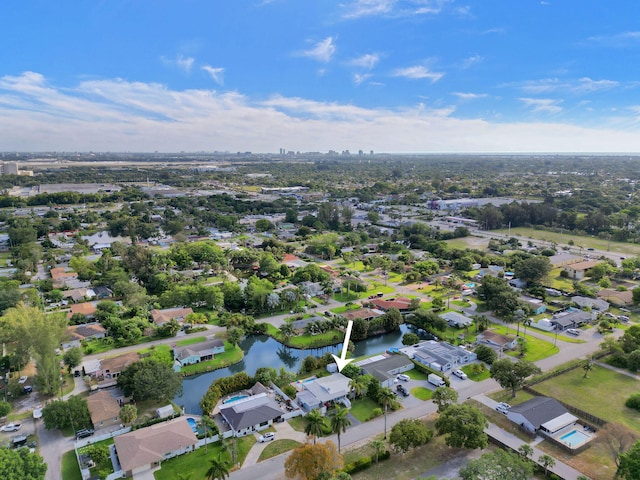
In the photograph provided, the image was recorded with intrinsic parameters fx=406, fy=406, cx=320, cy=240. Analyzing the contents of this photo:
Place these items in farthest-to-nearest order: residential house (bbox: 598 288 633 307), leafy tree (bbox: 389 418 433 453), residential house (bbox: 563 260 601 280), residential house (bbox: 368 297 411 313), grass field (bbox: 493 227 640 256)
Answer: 1. grass field (bbox: 493 227 640 256)
2. residential house (bbox: 563 260 601 280)
3. residential house (bbox: 598 288 633 307)
4. residential house (bbox: 368 297 411 313)
5. leafy tree (bbox: 389 418 433 453)

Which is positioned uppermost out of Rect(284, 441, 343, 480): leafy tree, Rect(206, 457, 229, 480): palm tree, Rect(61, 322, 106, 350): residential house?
Rect(284, 441, 343, 480): leafy tree

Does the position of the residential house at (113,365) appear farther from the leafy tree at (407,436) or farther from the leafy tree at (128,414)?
the leafy tree at (407,436)

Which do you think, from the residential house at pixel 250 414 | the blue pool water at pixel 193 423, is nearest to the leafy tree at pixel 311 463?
the residential house at pixel 250 414

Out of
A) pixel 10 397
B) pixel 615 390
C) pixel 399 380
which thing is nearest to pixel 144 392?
pixel 10 397

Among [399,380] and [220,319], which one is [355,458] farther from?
[220,319]

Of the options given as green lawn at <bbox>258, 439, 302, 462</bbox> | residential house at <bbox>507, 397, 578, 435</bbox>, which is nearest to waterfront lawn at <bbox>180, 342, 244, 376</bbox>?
green lawn at <bbox>258, 439, 302, 462</bbox>

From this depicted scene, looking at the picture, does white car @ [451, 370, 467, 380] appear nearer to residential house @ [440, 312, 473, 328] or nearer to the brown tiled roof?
residential house @ [440, 312, 473, 328]
